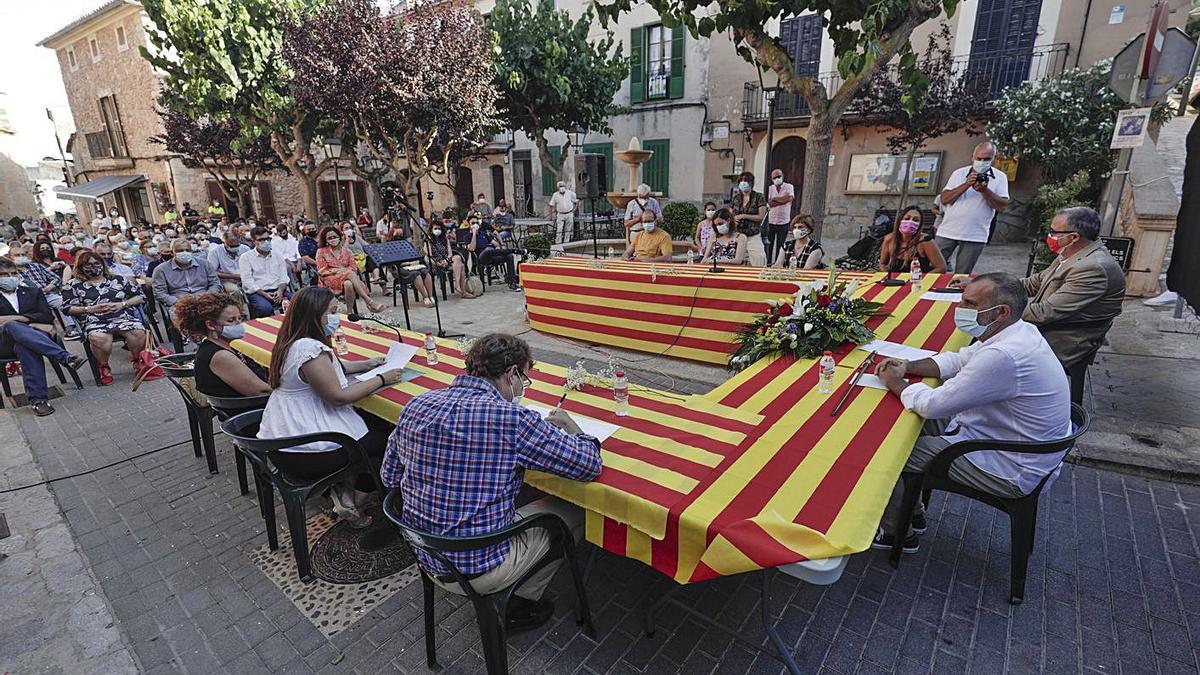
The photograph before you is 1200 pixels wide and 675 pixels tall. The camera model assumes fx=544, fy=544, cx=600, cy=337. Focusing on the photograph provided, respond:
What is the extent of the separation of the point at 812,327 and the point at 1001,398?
1197mm

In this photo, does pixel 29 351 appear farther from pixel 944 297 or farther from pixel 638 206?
pixel 944 297

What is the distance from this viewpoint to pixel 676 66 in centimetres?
1627

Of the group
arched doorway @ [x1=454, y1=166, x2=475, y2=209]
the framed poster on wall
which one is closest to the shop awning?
arched doorway @ [x1=454, y1=166, x2=475, y2=209]

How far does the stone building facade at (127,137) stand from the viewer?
21.5m

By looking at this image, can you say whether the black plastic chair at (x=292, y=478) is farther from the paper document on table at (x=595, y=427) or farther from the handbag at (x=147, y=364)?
the handbag at (x=147, y=364)

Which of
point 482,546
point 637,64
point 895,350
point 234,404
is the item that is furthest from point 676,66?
point 482,546

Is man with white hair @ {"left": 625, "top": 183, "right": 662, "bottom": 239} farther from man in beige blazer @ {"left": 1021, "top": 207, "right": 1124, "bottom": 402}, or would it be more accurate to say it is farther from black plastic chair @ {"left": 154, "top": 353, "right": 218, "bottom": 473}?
black plastic chair @ {"left": 154, "top": 353, "right": 218, "bottom": 473}

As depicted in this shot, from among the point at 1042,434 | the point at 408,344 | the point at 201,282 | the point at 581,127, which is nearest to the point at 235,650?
the point at 408,344

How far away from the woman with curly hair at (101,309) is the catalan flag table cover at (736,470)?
4805 millimetres

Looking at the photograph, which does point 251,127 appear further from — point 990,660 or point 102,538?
point 990,660

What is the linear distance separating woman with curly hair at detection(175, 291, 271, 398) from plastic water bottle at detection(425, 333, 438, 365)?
3.04 ft

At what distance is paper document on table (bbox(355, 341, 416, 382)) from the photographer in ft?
11.0

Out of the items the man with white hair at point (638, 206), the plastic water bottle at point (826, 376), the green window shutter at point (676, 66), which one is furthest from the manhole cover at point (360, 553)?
the green window shutter at point (676, 66)

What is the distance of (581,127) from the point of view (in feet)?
51.9
